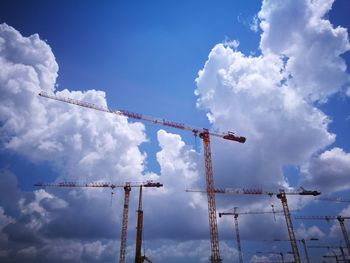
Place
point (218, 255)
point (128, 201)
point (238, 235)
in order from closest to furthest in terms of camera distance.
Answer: point (218, 255) < point (128, 201) < point (238, 235)

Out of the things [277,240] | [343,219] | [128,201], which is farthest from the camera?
[277,240]

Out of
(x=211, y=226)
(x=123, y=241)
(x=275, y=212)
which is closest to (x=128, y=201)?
(x=123, y=241)

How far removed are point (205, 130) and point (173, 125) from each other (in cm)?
1169

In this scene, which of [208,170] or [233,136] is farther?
[233,136]

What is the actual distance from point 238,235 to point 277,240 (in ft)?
151

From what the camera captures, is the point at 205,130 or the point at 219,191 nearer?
the point at 205,130

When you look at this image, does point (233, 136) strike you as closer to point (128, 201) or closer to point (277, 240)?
point (128, 201)

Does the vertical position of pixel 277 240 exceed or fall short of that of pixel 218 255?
it exceeds it

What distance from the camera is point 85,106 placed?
3900 inches

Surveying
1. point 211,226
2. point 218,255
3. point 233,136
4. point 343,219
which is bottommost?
point 218,255

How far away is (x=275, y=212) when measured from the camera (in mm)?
138250

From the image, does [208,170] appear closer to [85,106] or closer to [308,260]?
[85,106]

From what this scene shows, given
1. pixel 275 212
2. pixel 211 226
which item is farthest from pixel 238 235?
pixel 211 226

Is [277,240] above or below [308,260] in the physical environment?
above
